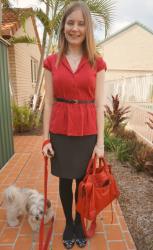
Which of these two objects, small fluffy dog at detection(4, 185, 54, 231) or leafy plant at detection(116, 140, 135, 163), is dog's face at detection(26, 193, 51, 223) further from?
leafy plant at detection(116, 140, 135, 163)

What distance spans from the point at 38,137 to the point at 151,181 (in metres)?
3.80

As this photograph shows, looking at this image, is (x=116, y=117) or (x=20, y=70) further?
(x=20, y=70)

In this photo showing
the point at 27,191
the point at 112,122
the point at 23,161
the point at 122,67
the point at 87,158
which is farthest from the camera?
the point at 122,67

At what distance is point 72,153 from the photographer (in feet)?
6.82

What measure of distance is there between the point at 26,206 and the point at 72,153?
2.87 ft

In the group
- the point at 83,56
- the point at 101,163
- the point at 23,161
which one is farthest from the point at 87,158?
the point at 23,161

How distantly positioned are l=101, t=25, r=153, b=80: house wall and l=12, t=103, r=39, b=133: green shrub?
18.4m

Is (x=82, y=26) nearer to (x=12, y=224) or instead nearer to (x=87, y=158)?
(x=87, y=158)

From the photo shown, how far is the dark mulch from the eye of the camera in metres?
2.53

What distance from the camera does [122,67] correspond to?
2433 centimetres

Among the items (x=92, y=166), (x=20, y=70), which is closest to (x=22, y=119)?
(x=20, y=70)

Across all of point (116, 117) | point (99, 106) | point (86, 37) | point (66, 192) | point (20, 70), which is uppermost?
point (20, 70)

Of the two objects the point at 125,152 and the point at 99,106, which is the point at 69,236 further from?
the point at 125,152

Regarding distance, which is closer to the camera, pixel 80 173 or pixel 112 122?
Answer: pixel 80 173
